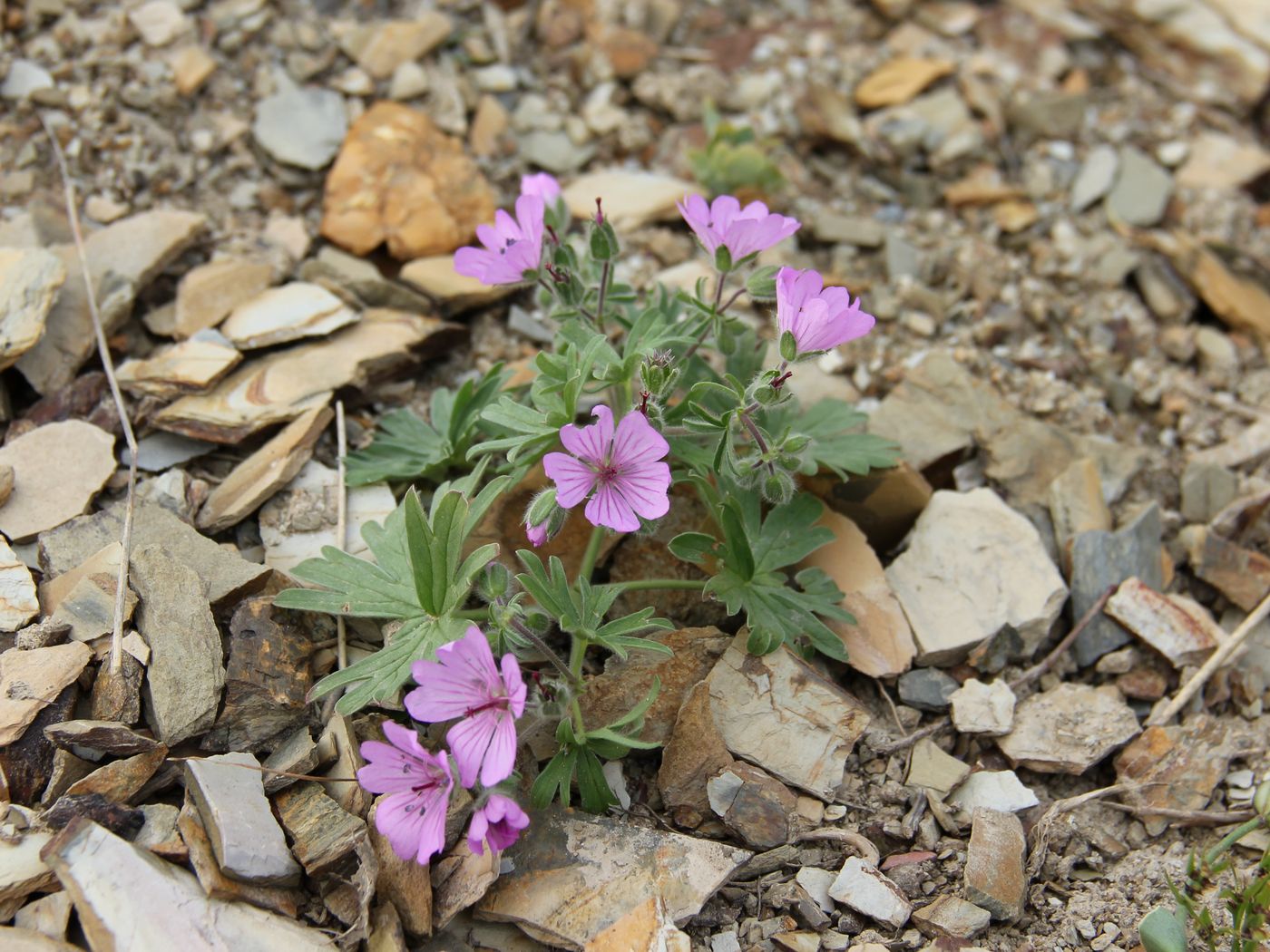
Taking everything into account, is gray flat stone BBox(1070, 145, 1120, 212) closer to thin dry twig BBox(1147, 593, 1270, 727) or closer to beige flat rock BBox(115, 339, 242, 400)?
thin dry twig BBox(1147, 593, 1270, 727)

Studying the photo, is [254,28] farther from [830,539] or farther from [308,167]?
[830,539]

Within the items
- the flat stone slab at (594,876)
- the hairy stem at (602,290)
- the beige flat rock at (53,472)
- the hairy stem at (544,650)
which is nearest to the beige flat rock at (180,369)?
the beige flat rock at (53,472)

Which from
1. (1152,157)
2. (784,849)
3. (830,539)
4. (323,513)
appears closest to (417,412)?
(323,513)

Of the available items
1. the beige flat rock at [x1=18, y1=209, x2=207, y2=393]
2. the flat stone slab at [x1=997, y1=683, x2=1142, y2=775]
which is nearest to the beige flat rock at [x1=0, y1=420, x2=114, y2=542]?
the beige flat rock at [x1=18, y1=209, x2=207, y2=393]

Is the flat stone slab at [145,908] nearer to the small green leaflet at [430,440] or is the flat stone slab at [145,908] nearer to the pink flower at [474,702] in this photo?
the pink flower at [474,702]

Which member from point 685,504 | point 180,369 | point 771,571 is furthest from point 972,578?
point 180,369

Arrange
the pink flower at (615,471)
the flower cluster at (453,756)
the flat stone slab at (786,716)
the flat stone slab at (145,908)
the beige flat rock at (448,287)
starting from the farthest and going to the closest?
the beige flat rock at (448,287)
the flat stone slab at (786,716)
the pink flower at (615,471)
the flower cluster at (453,756)
the flat stone slab at (145,908)
